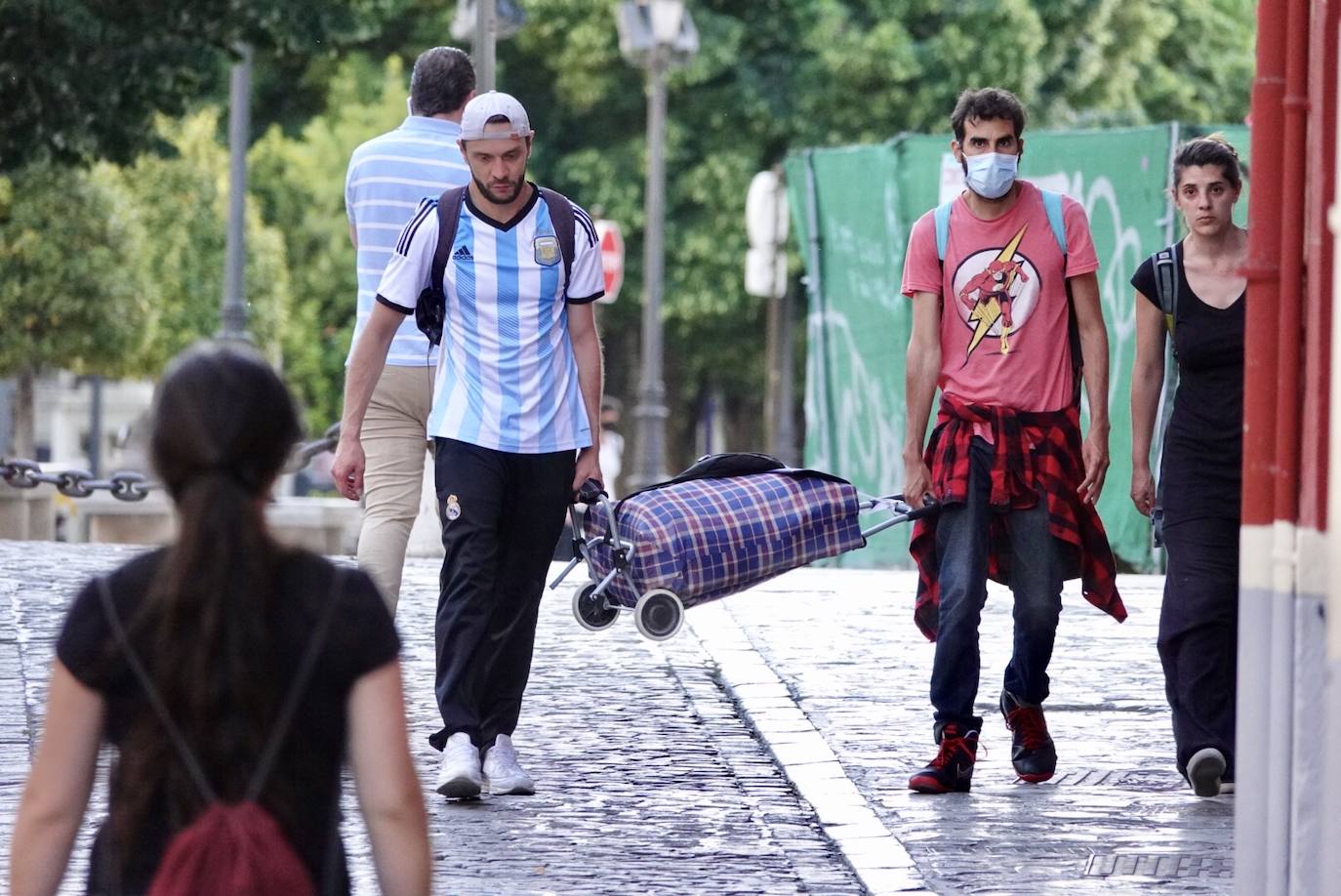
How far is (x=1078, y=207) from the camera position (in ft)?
22.5

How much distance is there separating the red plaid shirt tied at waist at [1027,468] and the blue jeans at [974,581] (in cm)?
3

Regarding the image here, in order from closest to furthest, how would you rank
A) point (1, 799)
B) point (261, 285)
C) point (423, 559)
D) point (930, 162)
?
point (1, 799)
point (423, 559)
point (930, 162)
point (261, 285)

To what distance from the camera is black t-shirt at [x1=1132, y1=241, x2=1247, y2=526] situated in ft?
22.2

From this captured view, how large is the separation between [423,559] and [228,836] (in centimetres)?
1090

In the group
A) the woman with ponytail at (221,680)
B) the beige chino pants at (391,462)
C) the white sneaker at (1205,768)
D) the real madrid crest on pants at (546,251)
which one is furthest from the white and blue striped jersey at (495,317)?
the woman with ponytail at (221,680)

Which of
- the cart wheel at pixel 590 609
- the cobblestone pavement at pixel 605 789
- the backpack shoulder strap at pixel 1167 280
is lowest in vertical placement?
the cobblestone pavement at pixel 605 789

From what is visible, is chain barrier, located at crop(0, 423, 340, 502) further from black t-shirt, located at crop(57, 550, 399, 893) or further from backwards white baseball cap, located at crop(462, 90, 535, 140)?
black t-shirt, located at crop(57, 550, 399, 893)

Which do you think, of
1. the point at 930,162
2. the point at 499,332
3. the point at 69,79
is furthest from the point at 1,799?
the point at 930,162

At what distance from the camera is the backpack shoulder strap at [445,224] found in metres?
6.59

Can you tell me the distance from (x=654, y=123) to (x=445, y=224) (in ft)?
57.5

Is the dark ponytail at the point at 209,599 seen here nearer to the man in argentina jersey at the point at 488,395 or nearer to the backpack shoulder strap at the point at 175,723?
the backpack shoulder strap at the point at 175,723

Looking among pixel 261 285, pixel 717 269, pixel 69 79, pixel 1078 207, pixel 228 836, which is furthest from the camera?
pixel 261 285

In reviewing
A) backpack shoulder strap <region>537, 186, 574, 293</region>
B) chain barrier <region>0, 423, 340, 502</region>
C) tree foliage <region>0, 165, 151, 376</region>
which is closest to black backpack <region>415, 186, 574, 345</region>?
backpack shoulder strap <region>537, 186, 574, 293</region>

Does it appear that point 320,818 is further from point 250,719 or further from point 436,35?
point 436,35
